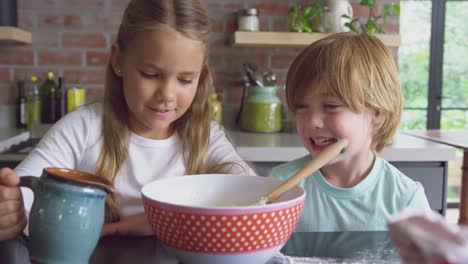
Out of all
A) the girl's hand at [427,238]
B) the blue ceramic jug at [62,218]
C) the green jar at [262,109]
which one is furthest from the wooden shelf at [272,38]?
the girl's hand at [427,238]

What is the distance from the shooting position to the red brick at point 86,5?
7.17 ft

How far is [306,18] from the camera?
6.75 ft

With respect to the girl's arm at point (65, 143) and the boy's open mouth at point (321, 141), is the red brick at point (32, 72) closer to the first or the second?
the girl's arm at point (65, 143)

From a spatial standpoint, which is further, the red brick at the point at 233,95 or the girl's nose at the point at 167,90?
the red brick at the point at 233,95

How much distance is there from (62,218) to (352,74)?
604 mm

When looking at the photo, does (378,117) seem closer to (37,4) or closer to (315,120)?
(315,120)

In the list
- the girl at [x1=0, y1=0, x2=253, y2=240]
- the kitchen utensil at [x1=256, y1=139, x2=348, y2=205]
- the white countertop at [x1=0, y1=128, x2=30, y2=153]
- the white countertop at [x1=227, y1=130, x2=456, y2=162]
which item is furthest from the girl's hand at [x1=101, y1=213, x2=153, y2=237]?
the white countertop at [x1=0, y1=128, x2=30, y2=153]

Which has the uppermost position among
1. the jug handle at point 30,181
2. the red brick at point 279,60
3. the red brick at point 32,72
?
the red brick at point 279,60

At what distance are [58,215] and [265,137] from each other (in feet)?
4.70

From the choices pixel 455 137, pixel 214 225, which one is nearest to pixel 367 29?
pixel 455 137

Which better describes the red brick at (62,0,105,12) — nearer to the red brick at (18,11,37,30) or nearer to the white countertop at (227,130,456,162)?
the red brick at (18,11,37,30)

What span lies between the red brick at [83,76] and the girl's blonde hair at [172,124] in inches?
46.7

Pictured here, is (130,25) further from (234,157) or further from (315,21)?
(315,21)

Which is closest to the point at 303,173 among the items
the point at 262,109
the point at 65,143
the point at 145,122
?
the point at 145,122
